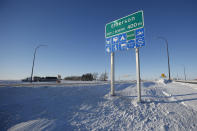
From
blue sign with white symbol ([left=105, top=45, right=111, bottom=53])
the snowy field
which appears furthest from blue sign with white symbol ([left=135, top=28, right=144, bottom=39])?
the snowy field

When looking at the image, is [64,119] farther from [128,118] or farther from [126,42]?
[126,42]

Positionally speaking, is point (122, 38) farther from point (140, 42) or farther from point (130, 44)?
point (140, 42)

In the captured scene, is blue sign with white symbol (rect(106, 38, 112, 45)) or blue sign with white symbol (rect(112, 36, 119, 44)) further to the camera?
blue sign with white symbol (rect(106, 38, 112, 45))

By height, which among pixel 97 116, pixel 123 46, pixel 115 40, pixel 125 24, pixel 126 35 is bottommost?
pixel 97 116

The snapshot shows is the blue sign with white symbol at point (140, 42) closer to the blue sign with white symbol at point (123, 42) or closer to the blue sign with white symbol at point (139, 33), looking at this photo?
the blue sign with white symbol at point (123, 42)

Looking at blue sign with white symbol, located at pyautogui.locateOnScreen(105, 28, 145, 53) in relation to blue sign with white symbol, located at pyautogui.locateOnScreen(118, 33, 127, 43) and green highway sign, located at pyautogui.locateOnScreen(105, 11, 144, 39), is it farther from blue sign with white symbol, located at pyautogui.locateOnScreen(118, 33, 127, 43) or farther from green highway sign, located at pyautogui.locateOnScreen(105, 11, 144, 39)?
green highway sign, located at pyautogui.locateOnScreen(105, 11, 144, 39)

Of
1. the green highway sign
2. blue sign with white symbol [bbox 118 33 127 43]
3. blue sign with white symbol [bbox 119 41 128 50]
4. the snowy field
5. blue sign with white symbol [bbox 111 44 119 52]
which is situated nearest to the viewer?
the snowy field

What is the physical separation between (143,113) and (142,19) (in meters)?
6.64

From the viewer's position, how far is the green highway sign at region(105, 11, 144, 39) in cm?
760

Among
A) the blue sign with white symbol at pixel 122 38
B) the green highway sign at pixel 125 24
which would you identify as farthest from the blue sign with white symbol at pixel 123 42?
the green highway sign at pixel 125 24

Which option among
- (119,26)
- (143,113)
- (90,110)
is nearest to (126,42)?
(119,26)

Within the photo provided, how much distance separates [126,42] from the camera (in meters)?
8.03

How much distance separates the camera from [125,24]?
27.3ft

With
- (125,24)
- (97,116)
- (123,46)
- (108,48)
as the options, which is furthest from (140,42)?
(97,116)
